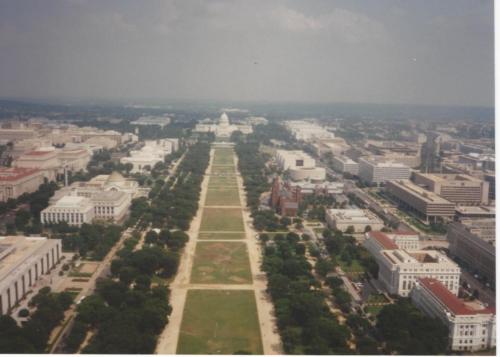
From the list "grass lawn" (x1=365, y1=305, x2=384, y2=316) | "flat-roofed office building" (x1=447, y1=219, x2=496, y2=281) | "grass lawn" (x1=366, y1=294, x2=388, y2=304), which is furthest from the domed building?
"grass lawn" (x1=365, y1=305, x2=384, y2=316)

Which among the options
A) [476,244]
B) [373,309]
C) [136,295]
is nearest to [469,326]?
[373,309]

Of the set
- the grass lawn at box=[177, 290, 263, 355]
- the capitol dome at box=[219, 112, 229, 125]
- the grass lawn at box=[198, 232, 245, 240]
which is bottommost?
the grass lawn at box=[177, 290, 263, 355]

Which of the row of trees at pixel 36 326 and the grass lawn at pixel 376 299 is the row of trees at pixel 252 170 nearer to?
the grass lawn at pixel 376 299

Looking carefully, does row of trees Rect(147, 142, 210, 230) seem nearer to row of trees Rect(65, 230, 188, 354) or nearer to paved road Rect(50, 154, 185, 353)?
paved road Rect(50, 154, 185, 353)

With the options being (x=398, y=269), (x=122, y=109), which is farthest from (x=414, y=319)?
(x=122, y=109)

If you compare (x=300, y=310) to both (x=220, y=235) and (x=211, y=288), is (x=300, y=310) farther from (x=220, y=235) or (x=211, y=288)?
(x=220, y=235)

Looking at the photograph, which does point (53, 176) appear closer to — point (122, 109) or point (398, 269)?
point (398, 269)
